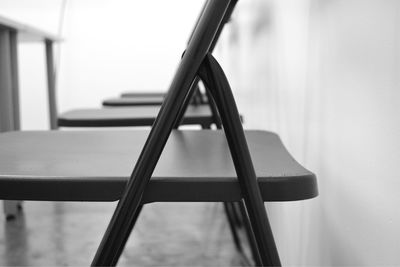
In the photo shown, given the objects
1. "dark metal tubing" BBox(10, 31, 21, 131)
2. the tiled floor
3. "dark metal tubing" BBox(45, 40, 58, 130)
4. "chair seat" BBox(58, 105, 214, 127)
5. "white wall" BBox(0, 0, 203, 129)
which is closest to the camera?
"chair seat" BBox(58, 105, 214, 127)

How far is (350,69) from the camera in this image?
2.29 ft

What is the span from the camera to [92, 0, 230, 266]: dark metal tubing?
0.56 meters

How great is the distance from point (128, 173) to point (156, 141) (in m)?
0.09

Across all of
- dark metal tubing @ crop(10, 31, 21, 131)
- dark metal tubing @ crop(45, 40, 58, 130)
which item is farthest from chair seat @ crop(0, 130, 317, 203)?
dark metal tubing @ crop(45, 40, 58, 130)

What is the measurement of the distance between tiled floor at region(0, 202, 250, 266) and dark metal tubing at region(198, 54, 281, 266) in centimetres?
92

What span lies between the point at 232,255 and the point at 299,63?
2.40 ft

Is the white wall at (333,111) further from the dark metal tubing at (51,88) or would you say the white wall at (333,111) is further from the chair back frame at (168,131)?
the dark metal tubing at (51,88)

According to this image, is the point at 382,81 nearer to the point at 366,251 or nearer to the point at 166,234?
the point at 366,251

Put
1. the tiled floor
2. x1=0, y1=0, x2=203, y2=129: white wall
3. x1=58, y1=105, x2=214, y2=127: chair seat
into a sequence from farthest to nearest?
x1=0, y1=0, x2=203, y2=129: white wall
the tiled floor
x1=58, y1=105, x2=214, y2=127: chair seat

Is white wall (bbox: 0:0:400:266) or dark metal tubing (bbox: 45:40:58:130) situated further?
dark metal tubing (bbox: 45:40:58:130)

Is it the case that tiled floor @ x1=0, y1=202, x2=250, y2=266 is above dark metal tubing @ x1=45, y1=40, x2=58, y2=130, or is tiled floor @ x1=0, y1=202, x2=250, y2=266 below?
below

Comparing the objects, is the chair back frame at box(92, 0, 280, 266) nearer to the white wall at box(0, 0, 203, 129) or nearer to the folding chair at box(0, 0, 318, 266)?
the folding chair at box(0, 0, 318, 266)

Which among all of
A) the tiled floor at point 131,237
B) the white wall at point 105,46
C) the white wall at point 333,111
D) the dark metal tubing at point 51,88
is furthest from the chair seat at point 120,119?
the white wall at point 105,46

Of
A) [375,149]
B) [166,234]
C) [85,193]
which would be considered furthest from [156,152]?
[166,234]
